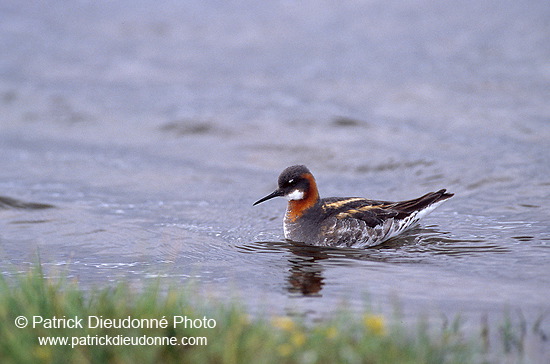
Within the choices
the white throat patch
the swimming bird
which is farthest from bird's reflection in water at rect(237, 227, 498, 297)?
the white throat patch

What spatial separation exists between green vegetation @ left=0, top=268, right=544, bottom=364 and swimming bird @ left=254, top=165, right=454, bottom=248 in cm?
360

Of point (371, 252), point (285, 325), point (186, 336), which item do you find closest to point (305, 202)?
point (371, 252)

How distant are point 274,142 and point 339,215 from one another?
496 cm

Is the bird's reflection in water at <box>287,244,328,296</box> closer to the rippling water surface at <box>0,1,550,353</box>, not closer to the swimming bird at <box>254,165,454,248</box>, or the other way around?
the rippling water surface at <box>0,1,550,353</box>

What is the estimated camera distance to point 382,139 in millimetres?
13688

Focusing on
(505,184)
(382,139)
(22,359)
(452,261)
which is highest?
(382,139)

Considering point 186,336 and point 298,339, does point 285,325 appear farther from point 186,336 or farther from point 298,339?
point 186,336

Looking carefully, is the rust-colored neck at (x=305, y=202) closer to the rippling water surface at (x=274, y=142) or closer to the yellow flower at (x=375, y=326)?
the rippling water surface at (x=274, y=142)

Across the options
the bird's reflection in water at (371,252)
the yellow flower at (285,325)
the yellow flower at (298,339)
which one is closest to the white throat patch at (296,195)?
the bird's reflection in water at (371,252)

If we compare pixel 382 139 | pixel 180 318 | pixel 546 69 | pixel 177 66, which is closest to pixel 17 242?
pixel 180 318

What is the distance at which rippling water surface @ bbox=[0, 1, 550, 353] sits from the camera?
7867mm

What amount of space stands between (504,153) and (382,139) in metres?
2.22

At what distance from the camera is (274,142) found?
45.9 ft

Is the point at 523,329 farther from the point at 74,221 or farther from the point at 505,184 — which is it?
the point at 74,221
